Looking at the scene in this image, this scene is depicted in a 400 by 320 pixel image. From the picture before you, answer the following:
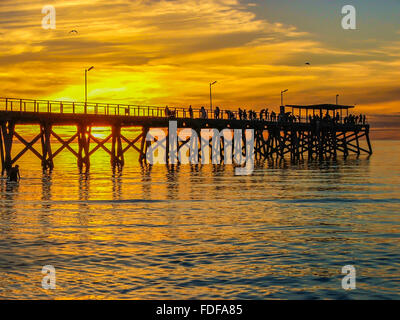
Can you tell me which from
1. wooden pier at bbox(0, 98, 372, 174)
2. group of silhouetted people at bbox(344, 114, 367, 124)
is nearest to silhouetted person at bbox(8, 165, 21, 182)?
wooden pier at bbox(0, 98, 372, 174)

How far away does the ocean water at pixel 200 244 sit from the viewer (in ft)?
42.4

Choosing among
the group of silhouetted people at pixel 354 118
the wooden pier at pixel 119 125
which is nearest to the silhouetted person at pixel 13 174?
the wooden pier at pixel 119 125

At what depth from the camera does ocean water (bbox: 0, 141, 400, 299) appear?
508 inches

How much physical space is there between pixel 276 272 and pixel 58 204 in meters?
15.6

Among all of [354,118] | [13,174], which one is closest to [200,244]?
[13,174]

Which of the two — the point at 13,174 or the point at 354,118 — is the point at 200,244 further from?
the point at 354,118

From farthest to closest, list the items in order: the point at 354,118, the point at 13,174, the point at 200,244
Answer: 1. the point at 354,118
2. the point at 13,174
3. the point at 200,244

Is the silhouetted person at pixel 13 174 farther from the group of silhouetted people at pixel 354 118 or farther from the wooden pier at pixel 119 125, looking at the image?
the group of silhouetted people at pixel 354 118

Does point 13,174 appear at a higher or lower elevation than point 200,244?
higher

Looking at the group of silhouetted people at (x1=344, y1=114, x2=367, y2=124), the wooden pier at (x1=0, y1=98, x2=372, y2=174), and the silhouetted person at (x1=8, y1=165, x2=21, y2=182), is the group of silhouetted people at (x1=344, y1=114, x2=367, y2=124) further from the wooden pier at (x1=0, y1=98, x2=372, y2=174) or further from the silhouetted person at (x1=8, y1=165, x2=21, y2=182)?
the silhouetted person at (x1=8, y1=165, x2=21, y2=182)

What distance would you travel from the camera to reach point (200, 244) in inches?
693

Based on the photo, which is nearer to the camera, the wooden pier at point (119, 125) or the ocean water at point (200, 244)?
the ocean water at point (200, 244)

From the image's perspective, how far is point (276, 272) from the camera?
1423 centimetres
